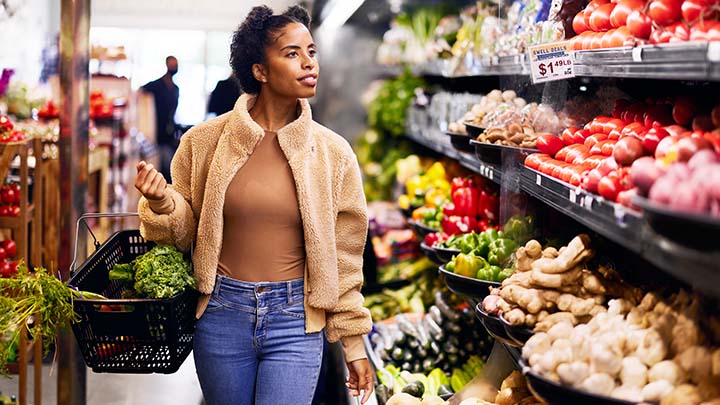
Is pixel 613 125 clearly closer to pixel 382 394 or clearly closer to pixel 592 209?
pixel 592 209

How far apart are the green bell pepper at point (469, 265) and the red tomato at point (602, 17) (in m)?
1.06

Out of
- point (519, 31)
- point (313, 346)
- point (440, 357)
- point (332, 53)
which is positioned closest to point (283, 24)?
point (313, 346)

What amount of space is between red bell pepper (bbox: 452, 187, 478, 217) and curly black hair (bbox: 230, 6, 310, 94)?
182 centimetres

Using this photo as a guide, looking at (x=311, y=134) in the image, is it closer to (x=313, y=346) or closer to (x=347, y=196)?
(x=347, y=196)

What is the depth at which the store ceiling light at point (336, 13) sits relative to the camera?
25.8 ft

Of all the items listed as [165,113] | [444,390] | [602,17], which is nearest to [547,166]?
[602,17]

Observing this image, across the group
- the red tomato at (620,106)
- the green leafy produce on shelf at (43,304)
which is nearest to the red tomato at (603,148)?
the red tomato at (620,106)

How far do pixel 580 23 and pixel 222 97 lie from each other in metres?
3.81

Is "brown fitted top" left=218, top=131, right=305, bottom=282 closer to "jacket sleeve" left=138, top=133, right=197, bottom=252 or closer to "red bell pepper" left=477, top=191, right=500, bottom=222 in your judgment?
"jacket sleeve" left=138, top=133, right=197, bottom=252

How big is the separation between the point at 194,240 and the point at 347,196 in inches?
21.7

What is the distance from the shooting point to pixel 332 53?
11.0 meters

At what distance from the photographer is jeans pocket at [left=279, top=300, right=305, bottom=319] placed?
9.78ft

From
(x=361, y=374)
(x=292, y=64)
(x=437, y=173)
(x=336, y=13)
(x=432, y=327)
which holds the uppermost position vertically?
(x=336, y=13)

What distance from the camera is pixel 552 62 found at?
3.08m
